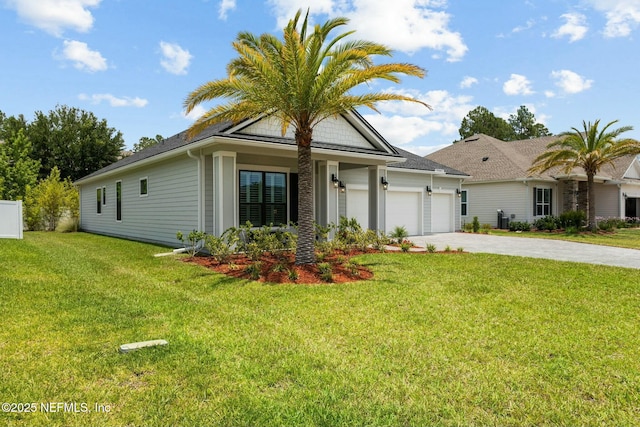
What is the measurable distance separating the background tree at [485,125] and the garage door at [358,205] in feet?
122

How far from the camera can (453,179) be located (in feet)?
68.3

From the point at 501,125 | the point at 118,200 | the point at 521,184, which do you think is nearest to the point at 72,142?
the point at 118,200

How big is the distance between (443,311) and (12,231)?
14.1m

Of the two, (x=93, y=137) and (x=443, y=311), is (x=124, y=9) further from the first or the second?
(x=93, y=137)

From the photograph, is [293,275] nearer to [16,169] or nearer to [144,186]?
[144,186]

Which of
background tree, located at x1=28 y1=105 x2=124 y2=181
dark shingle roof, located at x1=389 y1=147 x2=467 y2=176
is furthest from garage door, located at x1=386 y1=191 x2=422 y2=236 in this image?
background tree, located at x1=28 y1=105 x2=124 y2=181

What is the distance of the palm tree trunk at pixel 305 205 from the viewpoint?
8.88 m

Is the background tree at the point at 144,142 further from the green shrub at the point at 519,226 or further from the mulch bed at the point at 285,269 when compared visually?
the mulch bed at the point at 285,269

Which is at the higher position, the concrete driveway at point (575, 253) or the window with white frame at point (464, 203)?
the window with white frame at point (464, 203)

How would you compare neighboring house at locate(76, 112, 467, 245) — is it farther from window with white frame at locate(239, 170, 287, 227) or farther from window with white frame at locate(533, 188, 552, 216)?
window with white frame at locate(533, 188, 552, 216)

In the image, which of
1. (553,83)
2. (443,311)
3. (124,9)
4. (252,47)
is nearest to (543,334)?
(443,311)

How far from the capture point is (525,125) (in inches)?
2067

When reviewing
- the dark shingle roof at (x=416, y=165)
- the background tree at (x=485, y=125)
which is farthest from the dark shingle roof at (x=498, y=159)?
the background tree at (x=485, y=125)

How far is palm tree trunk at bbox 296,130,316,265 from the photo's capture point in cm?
888
